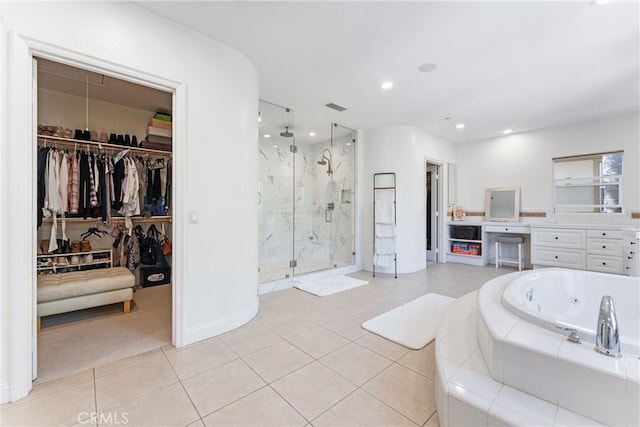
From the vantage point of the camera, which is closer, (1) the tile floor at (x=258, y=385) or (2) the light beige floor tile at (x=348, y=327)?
(1) the tile floor at (x=258, y=385)

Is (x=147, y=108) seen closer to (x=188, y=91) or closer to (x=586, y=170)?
(x=188, y=91)

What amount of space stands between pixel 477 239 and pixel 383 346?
163 inches

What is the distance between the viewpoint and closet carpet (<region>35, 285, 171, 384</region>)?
1996 mm

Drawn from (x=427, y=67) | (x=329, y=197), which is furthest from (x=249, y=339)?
(x=329, y=197)

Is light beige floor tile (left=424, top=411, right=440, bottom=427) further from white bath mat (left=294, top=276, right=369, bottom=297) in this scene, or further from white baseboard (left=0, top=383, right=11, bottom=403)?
white baseboard (left=0, top=383, right=11, bottom=403)

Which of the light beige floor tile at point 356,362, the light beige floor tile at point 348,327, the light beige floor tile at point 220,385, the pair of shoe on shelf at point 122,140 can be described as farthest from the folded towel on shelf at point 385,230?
the pair of shoe on shelf at point 122,140

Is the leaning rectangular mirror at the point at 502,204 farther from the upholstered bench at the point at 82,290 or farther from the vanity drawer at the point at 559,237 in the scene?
the upholstered bench at the point at 82,290

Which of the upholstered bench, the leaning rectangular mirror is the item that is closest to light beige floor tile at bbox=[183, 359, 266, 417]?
the upholstered bench

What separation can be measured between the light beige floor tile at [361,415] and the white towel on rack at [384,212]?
3.23 meters

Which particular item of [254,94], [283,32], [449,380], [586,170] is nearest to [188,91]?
[254,94]

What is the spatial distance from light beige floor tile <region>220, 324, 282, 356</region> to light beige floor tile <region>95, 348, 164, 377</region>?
506 mm

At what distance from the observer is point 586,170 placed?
15.2ft

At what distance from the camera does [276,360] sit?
80.7 inches

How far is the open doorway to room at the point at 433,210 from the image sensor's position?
18.9 feet
